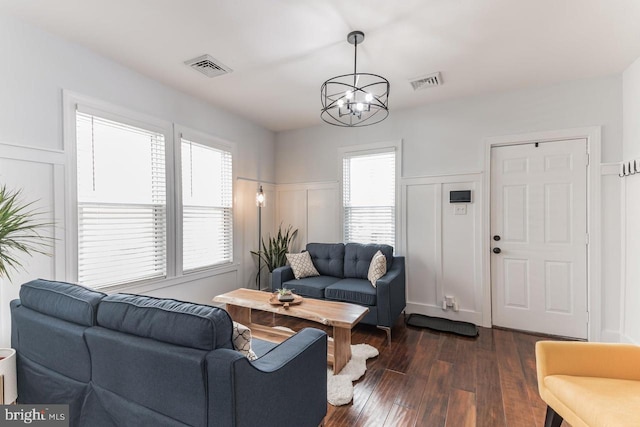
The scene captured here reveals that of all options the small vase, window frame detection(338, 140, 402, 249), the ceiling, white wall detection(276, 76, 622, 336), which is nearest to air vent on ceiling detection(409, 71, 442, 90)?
the ceiling

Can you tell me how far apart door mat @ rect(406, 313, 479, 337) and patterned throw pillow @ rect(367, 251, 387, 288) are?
0.74 metres

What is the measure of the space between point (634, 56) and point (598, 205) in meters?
1.37

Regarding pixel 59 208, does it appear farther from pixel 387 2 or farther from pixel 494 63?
pixel 494 63

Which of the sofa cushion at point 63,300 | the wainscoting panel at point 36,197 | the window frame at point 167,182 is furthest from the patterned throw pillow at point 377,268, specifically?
the wainscoting panel at point 36,197

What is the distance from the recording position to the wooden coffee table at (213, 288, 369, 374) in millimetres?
2393

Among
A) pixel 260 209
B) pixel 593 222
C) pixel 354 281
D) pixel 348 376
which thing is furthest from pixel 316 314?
pixel 593 222

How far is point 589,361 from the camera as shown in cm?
160

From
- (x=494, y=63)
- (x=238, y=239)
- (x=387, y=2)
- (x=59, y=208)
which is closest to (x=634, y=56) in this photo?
(x=494, y=63)

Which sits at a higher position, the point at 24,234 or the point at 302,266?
the point at 24,234

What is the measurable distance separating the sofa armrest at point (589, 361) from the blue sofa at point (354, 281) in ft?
5.06

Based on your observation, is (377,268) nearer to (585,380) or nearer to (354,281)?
(354,281)

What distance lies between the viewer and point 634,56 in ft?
8.50

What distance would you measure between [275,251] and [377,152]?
212 centimetres

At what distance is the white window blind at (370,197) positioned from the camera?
4051 mm
